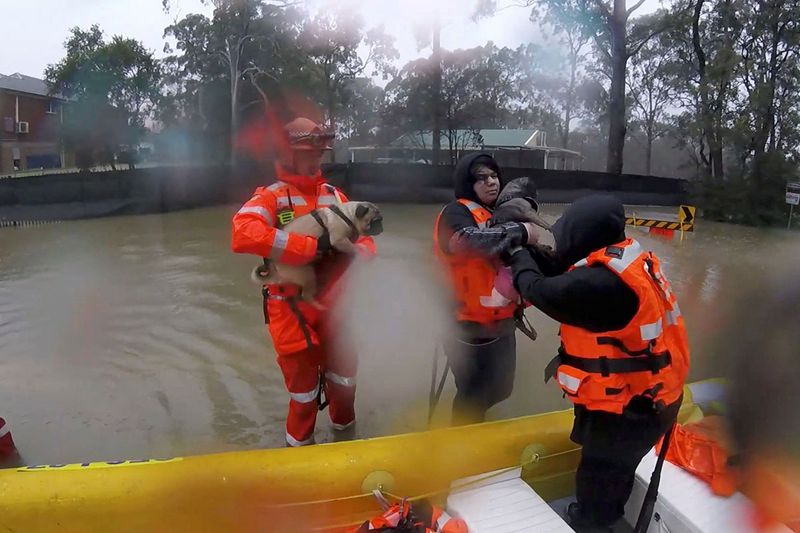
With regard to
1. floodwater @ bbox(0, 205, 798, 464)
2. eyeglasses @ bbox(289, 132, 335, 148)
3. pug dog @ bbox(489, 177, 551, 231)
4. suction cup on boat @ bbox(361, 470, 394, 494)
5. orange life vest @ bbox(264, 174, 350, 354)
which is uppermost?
eyeglasses @ bbox(289, 132, 335, 148)

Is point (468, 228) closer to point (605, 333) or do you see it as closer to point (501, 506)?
point (605, 333)

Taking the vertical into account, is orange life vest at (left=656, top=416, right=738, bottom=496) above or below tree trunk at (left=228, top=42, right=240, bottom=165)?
below

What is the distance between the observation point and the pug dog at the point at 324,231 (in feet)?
7.79

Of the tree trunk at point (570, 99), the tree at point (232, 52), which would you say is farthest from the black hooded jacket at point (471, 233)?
the tree trunk at point (570, 99)

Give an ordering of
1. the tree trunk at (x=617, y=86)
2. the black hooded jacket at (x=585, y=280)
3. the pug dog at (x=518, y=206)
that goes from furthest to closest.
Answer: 1. the tree trunk at (x=617, y=86)
2. the pug dog at (x=518, y=206)
3. the black hooded jacket at (x=585, y=280)

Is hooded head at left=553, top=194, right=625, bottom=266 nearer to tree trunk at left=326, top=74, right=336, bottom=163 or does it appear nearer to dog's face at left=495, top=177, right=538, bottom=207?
dog's face at left=495, top=177, right=538, bottom=207

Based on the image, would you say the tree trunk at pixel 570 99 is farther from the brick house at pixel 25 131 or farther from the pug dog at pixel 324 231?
the pug dog at pixel 324 231

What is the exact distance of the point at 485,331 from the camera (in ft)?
8.15

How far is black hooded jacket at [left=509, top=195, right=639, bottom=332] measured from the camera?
1582mm

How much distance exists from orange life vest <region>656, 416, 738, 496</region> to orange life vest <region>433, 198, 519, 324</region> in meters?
0.78

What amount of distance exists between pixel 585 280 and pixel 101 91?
59.3ft

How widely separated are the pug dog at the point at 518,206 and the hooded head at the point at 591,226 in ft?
0.97

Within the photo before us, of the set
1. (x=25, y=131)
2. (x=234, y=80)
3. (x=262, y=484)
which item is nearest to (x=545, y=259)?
(x=262, y=484)

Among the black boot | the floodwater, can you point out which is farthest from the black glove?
the floodwater
